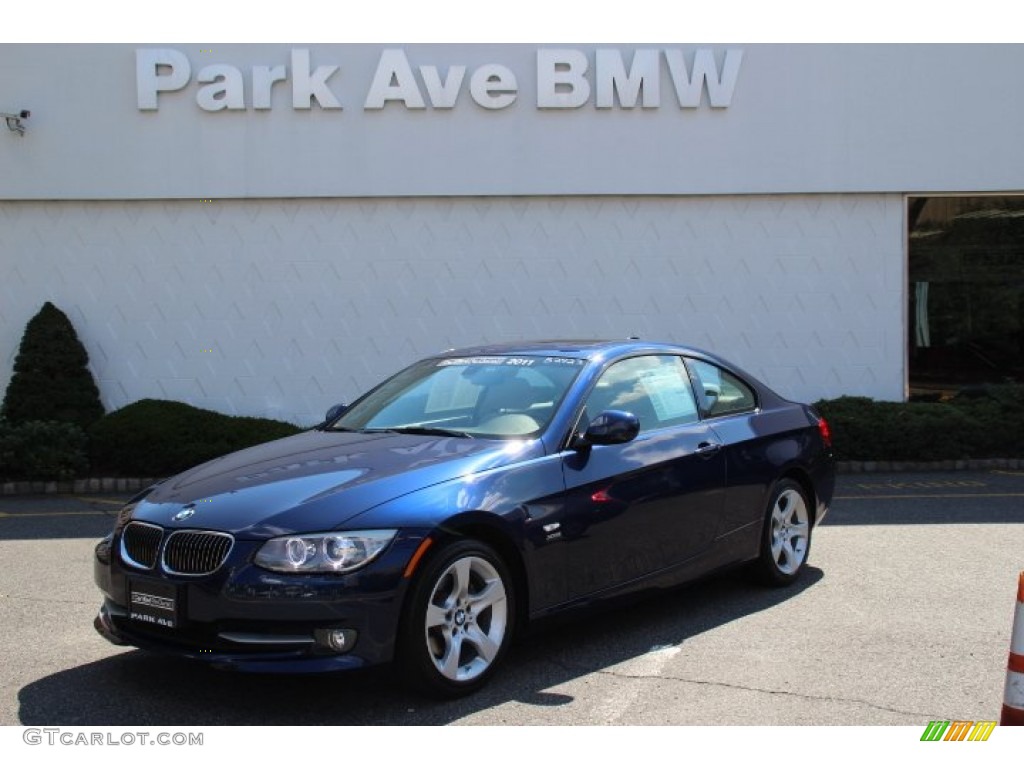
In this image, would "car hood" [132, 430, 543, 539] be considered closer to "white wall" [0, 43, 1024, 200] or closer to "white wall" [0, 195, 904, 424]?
"white wall" [0, 195, 904, 424]

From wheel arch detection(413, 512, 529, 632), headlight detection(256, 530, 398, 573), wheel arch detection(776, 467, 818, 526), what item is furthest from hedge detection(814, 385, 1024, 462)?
headlight detection(256, 530, 398, 573)

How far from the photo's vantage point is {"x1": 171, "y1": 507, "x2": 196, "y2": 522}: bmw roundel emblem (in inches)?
187

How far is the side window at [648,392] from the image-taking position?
5906 mm

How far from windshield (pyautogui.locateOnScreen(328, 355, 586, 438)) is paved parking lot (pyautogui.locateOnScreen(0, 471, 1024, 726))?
1074 millimetres

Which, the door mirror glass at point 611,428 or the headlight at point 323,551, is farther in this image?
the door mirror glass at point 611,428

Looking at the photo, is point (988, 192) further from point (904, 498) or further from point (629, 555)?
point (629, 555)

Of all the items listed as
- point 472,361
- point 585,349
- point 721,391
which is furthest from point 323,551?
point 721,391

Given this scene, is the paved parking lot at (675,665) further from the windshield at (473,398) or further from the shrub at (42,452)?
the shrub at (42,452)

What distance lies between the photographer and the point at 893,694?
486cm

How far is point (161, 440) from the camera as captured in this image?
11750 mm

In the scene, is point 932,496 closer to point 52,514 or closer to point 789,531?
point 789,531

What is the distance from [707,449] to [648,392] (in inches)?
18.2

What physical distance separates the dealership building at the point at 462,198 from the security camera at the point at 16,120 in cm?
4

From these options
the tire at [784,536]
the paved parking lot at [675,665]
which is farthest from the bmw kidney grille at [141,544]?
the tire at [784,536]
